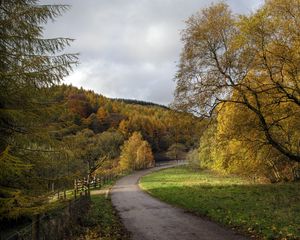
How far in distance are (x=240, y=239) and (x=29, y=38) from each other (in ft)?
31.3

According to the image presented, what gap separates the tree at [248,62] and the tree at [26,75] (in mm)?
7602

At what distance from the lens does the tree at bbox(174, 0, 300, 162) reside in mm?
15977

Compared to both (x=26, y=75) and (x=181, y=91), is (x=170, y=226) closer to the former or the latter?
(x=181, y=91)

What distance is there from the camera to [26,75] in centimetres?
1088

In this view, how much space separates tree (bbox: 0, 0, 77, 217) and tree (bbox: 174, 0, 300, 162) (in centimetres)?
760

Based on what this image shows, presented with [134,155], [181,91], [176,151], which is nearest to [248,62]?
[181,91]

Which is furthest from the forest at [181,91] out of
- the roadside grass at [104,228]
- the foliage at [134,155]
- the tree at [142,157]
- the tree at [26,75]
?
the tree at [142,157]

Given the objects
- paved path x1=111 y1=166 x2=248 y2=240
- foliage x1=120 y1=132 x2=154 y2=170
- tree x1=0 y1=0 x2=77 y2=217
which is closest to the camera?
tree x1=0 y1=0 x2=77 y2=217

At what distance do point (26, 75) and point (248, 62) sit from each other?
1029 centimetres

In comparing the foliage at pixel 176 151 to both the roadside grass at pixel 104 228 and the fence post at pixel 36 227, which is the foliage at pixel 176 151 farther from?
the fence post at pixel 36 227

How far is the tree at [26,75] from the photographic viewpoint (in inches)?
438

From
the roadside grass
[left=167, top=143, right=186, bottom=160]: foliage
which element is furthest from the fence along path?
[left=167, top=143, right=186, bottom=160]: foliage

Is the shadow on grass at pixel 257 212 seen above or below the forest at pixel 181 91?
below

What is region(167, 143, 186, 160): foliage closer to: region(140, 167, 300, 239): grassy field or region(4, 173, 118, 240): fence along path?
region(140, 167, 300, 239): grassy field
